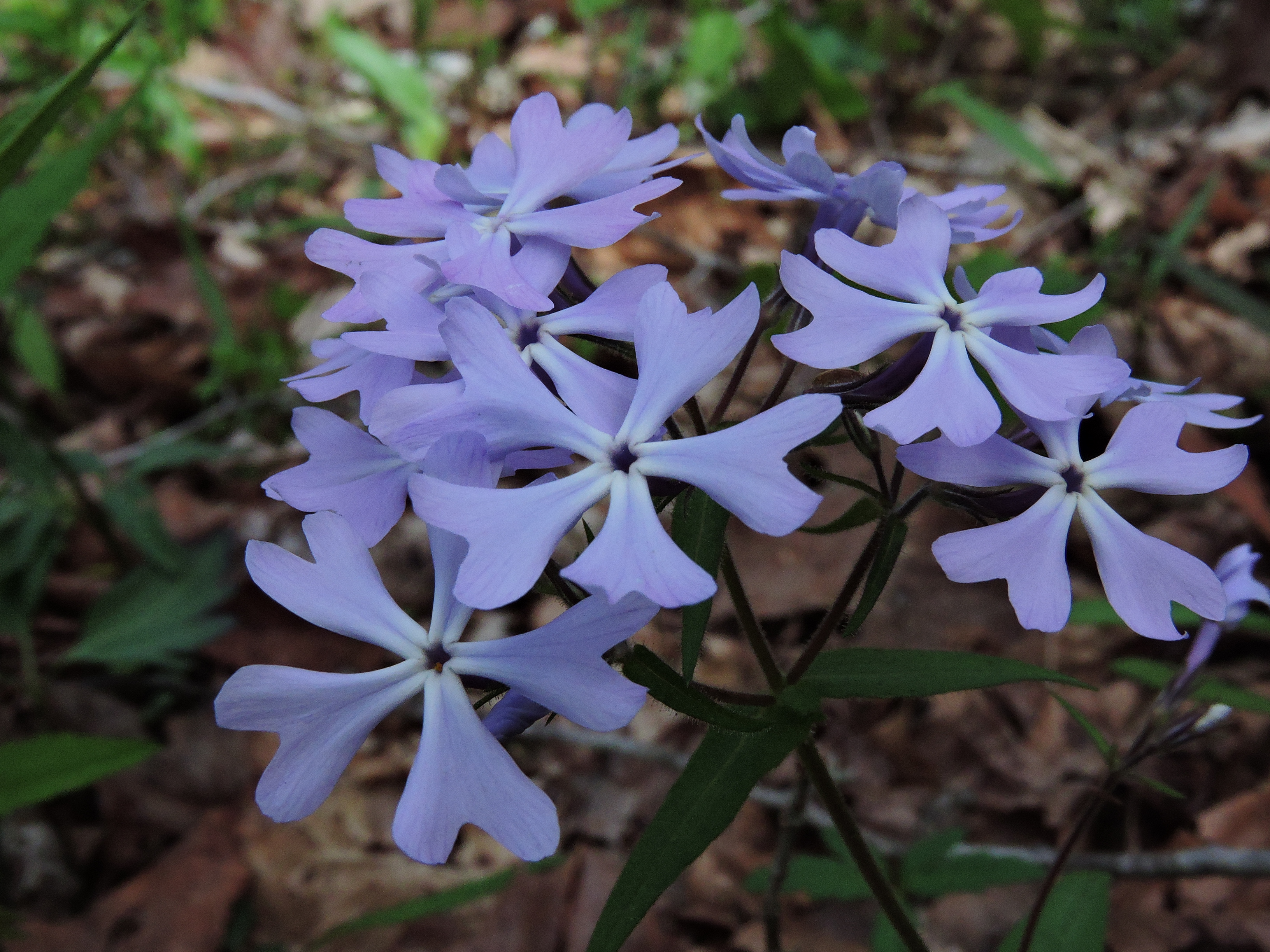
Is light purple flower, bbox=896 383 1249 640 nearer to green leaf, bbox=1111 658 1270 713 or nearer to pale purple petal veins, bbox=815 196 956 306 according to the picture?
pale purple petal veins, bbox=815 196 956 306

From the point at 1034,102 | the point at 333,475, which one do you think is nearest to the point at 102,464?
the point at 333,475

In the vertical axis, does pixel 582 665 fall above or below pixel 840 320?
below

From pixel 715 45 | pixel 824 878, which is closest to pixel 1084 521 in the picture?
pixel 824 878

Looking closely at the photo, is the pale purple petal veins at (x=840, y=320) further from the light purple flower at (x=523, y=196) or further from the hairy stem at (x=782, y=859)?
the hairy stem at (x=782, y=859)

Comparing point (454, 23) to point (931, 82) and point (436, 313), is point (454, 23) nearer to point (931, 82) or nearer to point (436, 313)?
point (931, 82)

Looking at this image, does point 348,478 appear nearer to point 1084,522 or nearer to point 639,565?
point 639,565

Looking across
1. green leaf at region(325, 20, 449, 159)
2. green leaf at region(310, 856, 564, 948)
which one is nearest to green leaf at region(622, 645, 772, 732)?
green leaf at region(310, 856, 564, 948)
